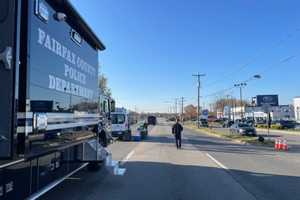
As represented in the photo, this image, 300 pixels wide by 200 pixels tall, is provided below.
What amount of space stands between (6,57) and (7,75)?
209mm

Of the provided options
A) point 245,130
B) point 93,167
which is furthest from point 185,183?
point 245,130

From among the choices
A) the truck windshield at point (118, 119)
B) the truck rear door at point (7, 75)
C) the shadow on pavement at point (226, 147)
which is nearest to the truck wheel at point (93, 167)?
the truck rear door at point (7, 75)

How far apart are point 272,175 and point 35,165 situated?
341 inches

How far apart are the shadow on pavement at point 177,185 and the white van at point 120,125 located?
66.9 ft

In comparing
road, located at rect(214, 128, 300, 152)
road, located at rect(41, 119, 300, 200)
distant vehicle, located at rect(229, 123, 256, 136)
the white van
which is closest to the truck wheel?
road, located at rect(41, 119, 300, 200)

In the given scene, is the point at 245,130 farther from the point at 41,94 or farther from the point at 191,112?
the point at 191,112

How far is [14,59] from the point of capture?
4.69 metres

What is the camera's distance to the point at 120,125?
34.1m

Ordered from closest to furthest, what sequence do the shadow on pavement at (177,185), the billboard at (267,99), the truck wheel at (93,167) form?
1. the shadow on pavement at (177,185)
2. the truck wheel at (93,167)
3. the billboard at (267,99)

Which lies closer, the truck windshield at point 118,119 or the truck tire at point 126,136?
the truck tire at point 126,136

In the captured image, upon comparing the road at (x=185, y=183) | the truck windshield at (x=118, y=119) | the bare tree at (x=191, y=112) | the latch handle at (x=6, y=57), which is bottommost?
the road at (x=185, y=183)

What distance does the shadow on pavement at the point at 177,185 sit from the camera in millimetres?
8719

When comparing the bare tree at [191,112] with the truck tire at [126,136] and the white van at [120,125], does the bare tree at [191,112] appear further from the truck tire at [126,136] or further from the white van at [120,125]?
the truck tire at [126,136]

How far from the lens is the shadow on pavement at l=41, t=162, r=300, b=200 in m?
8.72
